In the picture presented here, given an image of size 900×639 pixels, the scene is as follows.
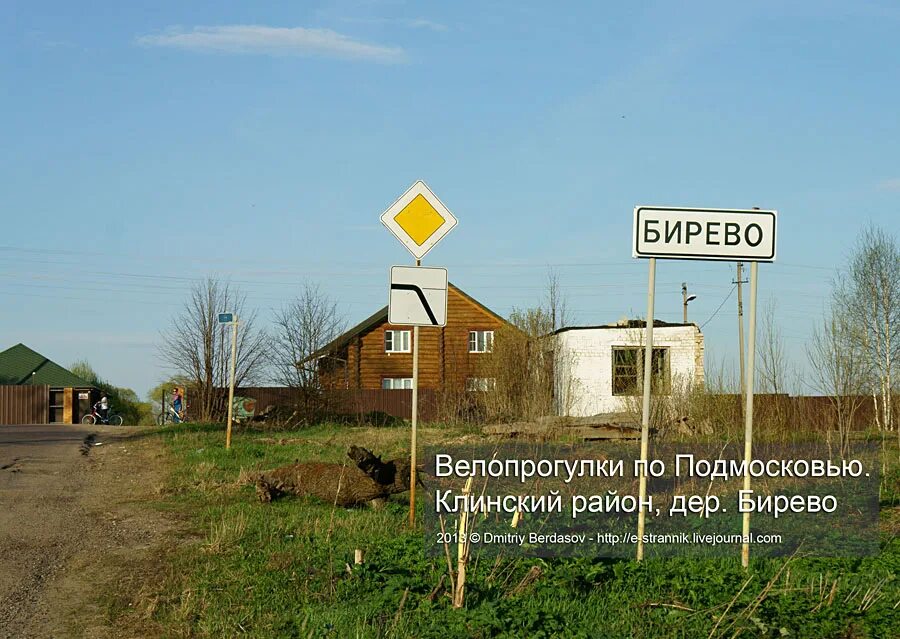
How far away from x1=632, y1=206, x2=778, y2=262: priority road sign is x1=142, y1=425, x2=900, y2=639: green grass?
237cm

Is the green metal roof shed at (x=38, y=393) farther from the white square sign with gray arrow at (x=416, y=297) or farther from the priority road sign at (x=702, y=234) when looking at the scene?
the priority road sign at (x=702, y=234)

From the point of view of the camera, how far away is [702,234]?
24.2 ft

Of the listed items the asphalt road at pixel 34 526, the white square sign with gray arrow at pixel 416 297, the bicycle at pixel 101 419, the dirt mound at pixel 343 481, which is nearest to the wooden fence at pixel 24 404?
the bicycle at pixel 101 419

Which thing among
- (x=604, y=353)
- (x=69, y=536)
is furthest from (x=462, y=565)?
(x=604, y=353)

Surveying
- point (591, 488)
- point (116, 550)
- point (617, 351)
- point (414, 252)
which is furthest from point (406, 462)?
point (617, 351)

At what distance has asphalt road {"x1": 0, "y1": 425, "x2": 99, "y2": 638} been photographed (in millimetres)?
6602

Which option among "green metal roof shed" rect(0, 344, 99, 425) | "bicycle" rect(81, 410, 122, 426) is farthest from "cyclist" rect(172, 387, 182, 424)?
"green metal roof shed" rect(0, 344, 99, 425)

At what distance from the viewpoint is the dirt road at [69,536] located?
6.42 metres

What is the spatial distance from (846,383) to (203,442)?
15.1 meters

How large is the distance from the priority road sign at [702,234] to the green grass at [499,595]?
7.77 feet

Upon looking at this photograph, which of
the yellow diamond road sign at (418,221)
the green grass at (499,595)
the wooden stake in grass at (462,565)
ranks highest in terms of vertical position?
the yellow diamond road sign at (418,221)

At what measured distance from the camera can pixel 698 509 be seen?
944cm

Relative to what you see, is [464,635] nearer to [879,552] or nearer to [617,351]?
[879,552]

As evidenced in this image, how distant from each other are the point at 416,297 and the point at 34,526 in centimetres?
484
